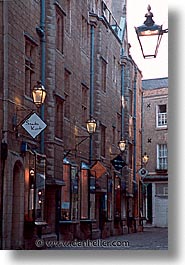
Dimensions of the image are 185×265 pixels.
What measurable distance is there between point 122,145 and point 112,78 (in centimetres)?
50

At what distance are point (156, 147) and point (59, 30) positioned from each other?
105cm

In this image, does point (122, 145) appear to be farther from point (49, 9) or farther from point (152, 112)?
point (49, 9)

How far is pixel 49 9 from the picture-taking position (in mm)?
4551

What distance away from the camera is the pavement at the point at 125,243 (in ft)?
14.0

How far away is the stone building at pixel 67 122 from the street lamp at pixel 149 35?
207 millimetres

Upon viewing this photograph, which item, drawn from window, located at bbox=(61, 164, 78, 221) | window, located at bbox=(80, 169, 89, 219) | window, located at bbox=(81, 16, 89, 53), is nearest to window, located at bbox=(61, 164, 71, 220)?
window, located at bbox=(61, 164, 78, 221)

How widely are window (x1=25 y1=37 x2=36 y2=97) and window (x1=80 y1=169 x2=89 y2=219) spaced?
0.70m

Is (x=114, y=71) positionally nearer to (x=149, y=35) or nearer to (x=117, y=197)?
(x=149, y=35)

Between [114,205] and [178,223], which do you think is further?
[114,205]

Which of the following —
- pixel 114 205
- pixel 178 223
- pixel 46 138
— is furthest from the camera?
pixel 114 205

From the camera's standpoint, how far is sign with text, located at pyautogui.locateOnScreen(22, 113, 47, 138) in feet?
14.2

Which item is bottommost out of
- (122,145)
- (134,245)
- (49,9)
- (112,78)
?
(134,245)

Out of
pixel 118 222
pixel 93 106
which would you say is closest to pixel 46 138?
pixel 93 106

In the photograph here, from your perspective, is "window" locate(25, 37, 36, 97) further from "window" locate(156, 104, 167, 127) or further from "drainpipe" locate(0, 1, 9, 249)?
"window" locate(156, 104, 167, 127)
